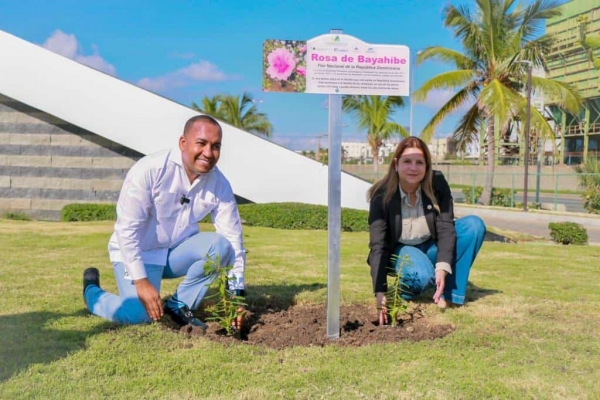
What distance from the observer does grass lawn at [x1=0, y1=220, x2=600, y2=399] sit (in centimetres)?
256

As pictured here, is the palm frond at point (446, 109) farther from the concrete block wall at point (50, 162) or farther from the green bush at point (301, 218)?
the concrete block wall at point (50, 162)

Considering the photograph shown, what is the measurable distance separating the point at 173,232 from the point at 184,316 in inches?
22.7

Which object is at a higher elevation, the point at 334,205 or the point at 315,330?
the point at 334,205

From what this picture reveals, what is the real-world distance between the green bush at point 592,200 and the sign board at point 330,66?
20.5 metres

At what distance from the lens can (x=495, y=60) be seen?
21719 millimetres

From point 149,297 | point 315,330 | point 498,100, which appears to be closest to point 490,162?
point 498,100

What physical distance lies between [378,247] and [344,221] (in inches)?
317

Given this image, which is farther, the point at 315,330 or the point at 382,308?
the point at 382,308

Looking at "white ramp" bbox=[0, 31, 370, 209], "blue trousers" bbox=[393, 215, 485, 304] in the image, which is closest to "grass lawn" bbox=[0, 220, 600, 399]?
"blue trousers" bbox=[393, 215, 485, 304]

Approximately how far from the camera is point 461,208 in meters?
24.8

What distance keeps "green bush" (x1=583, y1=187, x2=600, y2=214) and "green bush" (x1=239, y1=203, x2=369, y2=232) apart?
43.6ft

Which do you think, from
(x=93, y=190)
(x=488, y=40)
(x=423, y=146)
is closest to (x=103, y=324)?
(x=423, y=146)

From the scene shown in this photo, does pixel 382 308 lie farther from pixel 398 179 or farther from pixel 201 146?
pixel 201 146

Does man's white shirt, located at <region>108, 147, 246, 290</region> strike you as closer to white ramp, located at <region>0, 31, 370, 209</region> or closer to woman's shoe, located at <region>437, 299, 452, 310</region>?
woman's shoe, located at <region>437, 299, 452, 310</region>
